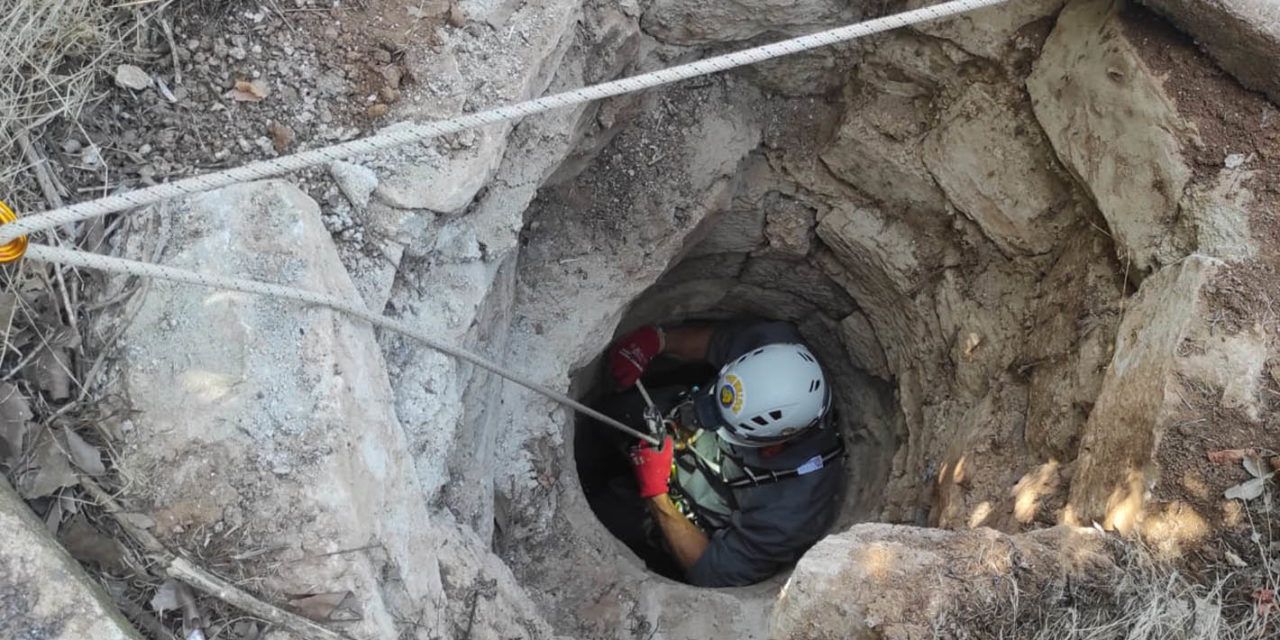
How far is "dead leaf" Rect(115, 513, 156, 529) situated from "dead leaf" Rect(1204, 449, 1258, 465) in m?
2.57

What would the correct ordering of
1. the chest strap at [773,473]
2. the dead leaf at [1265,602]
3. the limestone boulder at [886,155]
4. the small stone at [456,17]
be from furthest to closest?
the chest strap at [773,473] < the limestone boulder at [886,155] < the small stone at [456,17] < the dead leaf at [1265,602]

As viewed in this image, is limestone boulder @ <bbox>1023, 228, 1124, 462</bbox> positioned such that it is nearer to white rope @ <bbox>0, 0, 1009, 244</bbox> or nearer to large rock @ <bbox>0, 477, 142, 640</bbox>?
white rope @ <bbox>0, 0, 1009, 244</bbox>

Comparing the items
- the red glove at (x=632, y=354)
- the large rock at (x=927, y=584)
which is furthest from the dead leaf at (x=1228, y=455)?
the red glove at (x=632, y=354)

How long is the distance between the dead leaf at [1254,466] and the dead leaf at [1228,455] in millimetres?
11

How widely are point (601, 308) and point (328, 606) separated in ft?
7.02

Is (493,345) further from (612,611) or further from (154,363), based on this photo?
(154,363)

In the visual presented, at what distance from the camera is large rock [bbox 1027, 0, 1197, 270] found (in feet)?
8.77

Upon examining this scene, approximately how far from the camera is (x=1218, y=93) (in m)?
2.63

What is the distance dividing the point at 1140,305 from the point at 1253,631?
958 millimetres

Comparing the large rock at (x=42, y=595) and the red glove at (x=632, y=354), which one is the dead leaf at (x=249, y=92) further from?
the red glove at (x=632, y=354)

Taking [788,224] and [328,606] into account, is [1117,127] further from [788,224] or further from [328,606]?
[328,606]

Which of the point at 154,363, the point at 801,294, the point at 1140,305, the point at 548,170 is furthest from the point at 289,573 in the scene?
the point at 801,294

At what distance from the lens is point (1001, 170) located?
3443 millimetres

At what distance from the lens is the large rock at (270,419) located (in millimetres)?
2037
